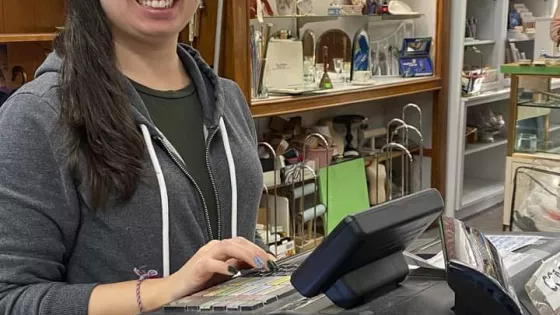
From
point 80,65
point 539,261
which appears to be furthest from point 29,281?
point 539,261

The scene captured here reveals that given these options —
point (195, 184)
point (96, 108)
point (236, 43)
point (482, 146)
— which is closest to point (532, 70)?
point (236, 43)

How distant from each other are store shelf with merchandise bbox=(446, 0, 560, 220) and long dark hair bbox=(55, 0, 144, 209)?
3403mm

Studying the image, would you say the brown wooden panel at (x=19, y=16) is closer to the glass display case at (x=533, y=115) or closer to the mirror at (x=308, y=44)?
the mirror at (x=308, y=44)

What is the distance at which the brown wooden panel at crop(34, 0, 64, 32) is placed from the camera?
2.50m

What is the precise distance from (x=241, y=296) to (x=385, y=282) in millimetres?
148

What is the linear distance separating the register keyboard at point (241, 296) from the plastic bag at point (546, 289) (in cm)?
29

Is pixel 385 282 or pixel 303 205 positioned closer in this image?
pixel 385 282

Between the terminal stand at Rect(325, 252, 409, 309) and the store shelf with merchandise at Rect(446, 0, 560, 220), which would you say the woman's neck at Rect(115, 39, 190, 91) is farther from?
the store shelf with merchandise at Rect(446, 0, 560, 220)

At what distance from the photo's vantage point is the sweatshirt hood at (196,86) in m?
1.06

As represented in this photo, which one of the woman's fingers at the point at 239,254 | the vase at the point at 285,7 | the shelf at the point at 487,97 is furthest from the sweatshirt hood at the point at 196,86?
the shelf at the point at 487,97

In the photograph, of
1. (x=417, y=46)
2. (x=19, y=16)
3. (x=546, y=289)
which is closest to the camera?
(x=546, y=289)

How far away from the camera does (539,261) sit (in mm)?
920

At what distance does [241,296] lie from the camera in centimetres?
70

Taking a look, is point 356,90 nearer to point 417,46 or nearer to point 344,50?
point 344,50
